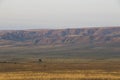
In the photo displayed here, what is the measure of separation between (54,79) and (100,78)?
179 inches

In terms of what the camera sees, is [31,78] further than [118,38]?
No

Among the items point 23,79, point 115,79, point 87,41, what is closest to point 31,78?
point 23,79

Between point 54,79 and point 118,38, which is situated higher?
point 54,79

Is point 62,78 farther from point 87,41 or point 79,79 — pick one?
point 87,41

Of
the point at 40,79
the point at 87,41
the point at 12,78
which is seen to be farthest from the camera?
the point at 87,41

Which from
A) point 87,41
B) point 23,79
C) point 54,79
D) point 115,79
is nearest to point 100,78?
point 115,79

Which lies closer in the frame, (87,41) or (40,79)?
(40,79)

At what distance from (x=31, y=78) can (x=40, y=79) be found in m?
1.61

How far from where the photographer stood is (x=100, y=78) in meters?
37.3

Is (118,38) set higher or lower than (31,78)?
lower

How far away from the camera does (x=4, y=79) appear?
119ft

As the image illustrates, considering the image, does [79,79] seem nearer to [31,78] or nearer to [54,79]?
[54,79]

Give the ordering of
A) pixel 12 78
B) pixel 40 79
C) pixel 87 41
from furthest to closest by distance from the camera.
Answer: pixel 87 41 < pixel 12 78 < pixel 40 79

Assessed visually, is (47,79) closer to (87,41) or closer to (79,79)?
(79,79)
